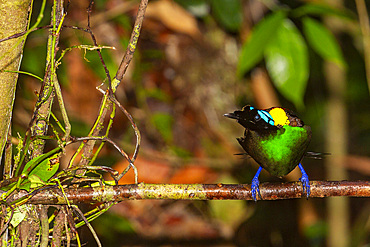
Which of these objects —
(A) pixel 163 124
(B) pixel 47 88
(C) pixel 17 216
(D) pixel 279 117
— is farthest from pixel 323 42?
(A) pixel 163 124

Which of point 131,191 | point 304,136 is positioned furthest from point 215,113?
point 131,191

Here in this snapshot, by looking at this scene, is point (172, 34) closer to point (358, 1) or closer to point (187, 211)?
point (187, 211)

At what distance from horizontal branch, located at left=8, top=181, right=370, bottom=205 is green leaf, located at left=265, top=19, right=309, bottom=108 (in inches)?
22.6

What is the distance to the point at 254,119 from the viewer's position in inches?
55.3

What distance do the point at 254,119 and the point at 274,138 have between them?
0.29 ft

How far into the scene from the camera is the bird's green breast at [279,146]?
1.41m

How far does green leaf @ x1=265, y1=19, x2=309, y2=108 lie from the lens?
1862 millimetres

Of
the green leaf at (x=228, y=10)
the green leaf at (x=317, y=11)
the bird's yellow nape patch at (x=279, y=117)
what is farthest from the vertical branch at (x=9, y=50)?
the green leaf at (x=228, y=10)

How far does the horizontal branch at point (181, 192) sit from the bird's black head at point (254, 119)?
0.18m

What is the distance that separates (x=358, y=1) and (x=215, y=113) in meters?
2.03

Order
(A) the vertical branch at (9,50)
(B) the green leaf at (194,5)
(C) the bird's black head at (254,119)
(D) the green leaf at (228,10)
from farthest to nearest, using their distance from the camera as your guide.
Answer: (B) the green leaf at (194,5) → (D) the green leaf at (228,10) → (C) the bird's black head at (254,119) → (A) the vertical branch at (9,50)

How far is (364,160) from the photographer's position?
11.2ft

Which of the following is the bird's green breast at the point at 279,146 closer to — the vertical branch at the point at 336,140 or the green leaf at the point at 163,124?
the vertical branch at the point at 336,140

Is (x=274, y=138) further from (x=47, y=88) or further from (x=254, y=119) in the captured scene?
(x=47, y=88)
